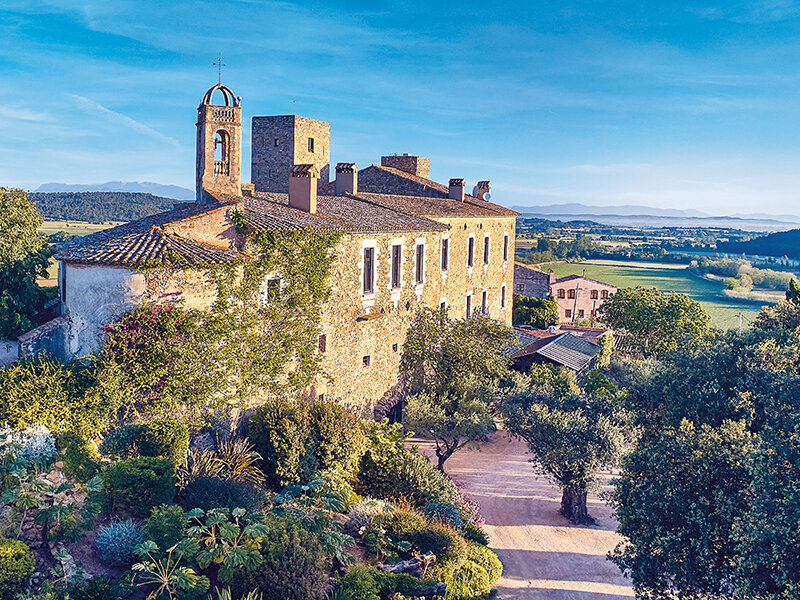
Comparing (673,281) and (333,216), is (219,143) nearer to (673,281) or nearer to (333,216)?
(333,216)

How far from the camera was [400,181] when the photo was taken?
115ft

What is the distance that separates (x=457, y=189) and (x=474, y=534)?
22.8 m

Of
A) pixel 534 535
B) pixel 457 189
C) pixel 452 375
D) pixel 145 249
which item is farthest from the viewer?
pixel 457 189

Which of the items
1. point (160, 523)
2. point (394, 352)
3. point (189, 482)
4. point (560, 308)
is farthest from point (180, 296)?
point (560, 308)

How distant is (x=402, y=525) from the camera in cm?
1295

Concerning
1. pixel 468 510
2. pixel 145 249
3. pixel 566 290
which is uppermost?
pixel 145 249

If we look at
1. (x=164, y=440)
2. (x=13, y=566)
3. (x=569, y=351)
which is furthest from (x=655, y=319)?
(x=13, y=566)

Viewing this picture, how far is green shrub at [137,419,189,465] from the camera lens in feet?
41.5

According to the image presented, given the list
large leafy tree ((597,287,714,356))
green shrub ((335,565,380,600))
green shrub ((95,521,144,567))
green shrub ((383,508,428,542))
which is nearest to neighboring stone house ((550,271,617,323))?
large leafy tree ((597,287,714,356))

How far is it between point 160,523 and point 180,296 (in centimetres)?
552

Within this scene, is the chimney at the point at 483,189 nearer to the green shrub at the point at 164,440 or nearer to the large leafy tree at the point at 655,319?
the large leafy tree at the point at 655,319

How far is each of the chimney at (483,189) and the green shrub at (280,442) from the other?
87.4ft

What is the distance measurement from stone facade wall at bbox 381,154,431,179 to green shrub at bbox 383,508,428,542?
29.1m

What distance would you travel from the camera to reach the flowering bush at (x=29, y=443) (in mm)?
11211
